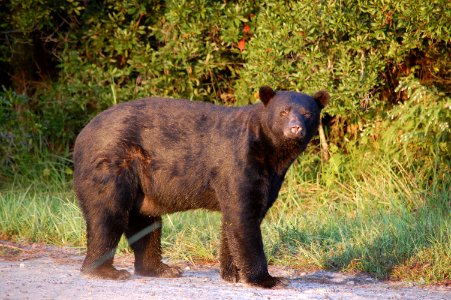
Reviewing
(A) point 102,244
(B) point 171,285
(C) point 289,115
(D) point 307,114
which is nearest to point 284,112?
(C) point 289,115

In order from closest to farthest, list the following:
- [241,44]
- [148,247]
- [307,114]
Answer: [307,114] < [148,247] < [241,44]

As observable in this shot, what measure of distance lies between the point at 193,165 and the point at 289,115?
2.95 feet

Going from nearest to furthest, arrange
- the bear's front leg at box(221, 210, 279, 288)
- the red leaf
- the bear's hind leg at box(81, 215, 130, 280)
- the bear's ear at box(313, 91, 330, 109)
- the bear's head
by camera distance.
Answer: the bear's front leg at box(221, 210, 279, 288) → the bear's head → the bear's hind leg at box(81, 215, 130, 280) → the bear's ear at box(313, 91, 330, 109) → the red leaf

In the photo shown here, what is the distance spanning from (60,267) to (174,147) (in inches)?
64.5

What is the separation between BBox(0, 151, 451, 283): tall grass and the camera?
777 centimetres

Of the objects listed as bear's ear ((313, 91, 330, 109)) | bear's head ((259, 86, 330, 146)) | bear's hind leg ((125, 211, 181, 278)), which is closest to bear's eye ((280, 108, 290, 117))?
bear's head ((259, 86, 330, 146))

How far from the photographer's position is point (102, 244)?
699 cm

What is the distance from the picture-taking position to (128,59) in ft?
40.2

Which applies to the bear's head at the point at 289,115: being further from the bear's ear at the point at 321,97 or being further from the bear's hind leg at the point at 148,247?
the bear's hind leg at the point at 148,247

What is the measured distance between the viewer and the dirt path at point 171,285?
240 inches

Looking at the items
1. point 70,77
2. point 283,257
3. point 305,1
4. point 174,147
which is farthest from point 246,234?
point 70,77

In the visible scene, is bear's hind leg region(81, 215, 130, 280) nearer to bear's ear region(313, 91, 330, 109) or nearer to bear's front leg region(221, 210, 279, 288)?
bear's front leg region(221, 210, 279, 288)

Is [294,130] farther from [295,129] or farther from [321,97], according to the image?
[321,97]

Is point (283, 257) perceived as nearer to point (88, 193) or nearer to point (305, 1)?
point (88, 193)
